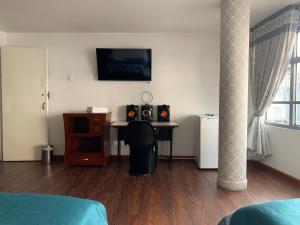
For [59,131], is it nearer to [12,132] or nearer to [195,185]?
[12,132]

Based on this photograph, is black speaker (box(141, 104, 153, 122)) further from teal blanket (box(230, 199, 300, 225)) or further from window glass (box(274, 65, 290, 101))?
teal blanket (box(230, 199, 300, 225))

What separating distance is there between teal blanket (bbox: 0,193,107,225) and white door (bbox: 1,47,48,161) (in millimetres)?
3428

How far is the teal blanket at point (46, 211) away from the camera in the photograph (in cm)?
98

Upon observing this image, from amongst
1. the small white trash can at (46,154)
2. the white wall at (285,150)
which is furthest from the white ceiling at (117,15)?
the small white trash can at (46,154)

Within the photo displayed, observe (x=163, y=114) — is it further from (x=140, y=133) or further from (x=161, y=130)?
(x=140, y=133)

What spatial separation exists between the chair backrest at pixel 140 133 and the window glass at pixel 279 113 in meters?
2.00

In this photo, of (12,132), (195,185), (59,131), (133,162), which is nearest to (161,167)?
(133,162)

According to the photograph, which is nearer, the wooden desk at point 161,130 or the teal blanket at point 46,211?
the teal blanket at point 46,211

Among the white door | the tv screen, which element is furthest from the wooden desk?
the white door

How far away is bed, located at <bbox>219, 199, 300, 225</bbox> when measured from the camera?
106cm

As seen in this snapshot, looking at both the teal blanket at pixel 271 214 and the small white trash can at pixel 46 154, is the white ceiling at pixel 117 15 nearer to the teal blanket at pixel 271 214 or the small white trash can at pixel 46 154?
the small white trash can at pixel 46 154

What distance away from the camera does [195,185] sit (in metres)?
3.16

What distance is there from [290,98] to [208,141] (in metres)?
1.35

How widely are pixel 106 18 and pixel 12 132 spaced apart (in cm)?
272
